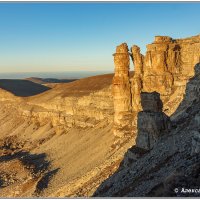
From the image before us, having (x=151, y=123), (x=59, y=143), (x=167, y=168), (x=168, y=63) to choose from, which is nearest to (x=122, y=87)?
(x=168, y=63)

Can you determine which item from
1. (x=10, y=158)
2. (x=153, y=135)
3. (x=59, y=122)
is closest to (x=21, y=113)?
(x=59, y=122)

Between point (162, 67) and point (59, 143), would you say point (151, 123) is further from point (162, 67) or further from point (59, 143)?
point (59, 143)

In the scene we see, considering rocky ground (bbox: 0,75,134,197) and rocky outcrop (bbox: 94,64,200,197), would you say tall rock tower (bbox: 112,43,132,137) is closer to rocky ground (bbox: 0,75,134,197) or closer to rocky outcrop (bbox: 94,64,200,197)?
rocky ground (bbox: 0,75,134,197)

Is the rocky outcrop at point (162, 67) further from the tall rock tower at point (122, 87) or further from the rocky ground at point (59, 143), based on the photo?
the rocky ground at point (59, 143)

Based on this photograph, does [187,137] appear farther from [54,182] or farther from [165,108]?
[54,182]

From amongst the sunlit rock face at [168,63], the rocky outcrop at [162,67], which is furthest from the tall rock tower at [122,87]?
the sunlit rock face at [168,63]
